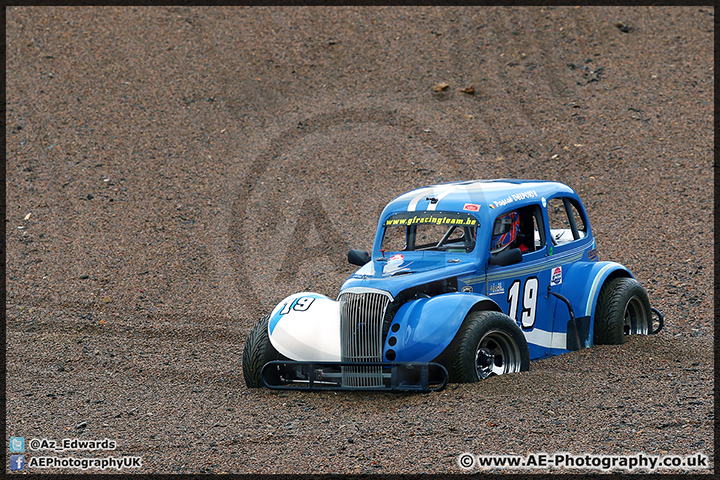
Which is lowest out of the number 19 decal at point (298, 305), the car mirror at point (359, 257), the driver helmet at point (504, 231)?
the number 19 decal at point (298, 305)

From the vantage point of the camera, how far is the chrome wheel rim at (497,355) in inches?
297

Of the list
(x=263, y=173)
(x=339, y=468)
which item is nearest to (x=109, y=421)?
(x=339, y=468)

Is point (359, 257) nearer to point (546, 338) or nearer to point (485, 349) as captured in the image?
point (485, 349)

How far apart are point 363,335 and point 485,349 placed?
1.23 m

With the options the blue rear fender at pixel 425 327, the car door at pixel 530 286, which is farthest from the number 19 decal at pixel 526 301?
the blue rear fender at pixel 425 327

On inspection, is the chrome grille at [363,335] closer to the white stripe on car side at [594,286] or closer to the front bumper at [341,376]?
the front bumper at [341,376]

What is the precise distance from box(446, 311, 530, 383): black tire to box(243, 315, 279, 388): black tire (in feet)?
6.20

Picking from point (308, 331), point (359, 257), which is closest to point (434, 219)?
point (359, 257)

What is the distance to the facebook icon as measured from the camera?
6253mm

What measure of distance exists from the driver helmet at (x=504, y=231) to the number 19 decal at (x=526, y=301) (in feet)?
1.55

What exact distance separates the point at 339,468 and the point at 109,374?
183 inches

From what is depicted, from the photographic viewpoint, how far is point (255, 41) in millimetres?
23203

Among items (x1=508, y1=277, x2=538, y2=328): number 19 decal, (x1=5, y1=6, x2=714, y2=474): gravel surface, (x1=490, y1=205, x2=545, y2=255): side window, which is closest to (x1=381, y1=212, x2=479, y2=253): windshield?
(x1=490, y1=205, x2=545, y2=255): side window

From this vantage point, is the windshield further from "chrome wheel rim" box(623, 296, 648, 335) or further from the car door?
"chrome wheel rim" box(623, 296, 648, 335)
